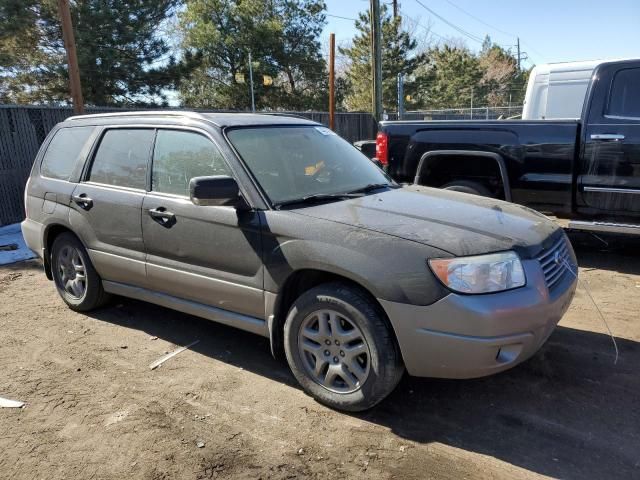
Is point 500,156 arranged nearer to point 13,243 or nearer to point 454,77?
point 13,243

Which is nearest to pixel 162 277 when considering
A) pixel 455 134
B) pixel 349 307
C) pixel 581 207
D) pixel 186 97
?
pixel 349 307

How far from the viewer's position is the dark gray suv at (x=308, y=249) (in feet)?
8.90

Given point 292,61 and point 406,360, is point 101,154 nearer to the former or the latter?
point 406,360

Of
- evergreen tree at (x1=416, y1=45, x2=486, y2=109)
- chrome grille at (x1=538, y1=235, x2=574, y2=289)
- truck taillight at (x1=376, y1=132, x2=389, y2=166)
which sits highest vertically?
evergreen tree at (x1=416, y1=45, x2=486, y2=109)

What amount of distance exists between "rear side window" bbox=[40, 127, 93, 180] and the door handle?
1.08 ft

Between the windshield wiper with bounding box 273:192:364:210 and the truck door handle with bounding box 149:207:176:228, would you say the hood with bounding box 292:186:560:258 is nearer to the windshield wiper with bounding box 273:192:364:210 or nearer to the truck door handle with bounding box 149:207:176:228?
the windshield wiper with bounding box 273:192:364:210

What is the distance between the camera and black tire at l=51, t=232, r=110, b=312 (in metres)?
4.49

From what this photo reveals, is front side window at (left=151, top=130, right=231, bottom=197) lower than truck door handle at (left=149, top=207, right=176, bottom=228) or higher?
higher

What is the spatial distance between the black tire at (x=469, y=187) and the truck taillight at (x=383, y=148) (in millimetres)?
894

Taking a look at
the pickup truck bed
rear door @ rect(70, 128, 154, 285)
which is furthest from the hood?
the pickup truck bed

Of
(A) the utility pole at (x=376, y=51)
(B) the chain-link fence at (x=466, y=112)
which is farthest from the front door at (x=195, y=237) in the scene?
(B) the chain-link fence at (x=466, y=112)

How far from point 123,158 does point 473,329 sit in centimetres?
304

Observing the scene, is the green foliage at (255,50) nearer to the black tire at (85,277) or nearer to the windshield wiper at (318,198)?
the black tire at (85,277)

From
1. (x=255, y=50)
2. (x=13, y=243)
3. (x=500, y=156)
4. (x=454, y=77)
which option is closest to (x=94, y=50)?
(x=255, y=50)
